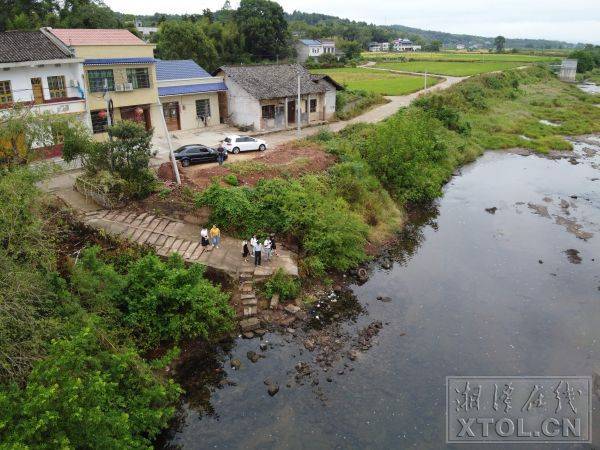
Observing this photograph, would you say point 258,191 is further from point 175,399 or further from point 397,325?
point 175,399

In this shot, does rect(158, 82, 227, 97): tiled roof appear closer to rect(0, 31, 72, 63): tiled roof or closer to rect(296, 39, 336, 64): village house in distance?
rect(0, 31, 72, 63): tiled roof

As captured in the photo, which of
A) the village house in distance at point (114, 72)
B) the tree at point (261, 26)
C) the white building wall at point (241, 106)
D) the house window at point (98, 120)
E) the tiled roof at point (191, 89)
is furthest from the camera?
the tree at point (261, 26)

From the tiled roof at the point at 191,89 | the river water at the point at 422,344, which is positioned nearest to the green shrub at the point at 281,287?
the river water at the point at 422,344

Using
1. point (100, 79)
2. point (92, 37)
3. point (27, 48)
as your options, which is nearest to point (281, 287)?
point (100, 79)

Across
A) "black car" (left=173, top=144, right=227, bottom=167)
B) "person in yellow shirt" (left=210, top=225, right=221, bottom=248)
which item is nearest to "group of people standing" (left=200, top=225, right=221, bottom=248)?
"person in yellow shirt" (left=210, top=225, right=221, bottom=248)

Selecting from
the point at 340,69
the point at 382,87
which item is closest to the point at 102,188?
the point at 382,87

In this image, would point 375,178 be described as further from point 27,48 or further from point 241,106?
point 27,48

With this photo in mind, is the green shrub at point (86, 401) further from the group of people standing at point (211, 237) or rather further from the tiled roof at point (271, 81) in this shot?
the tiled roof at point (271, 81)
